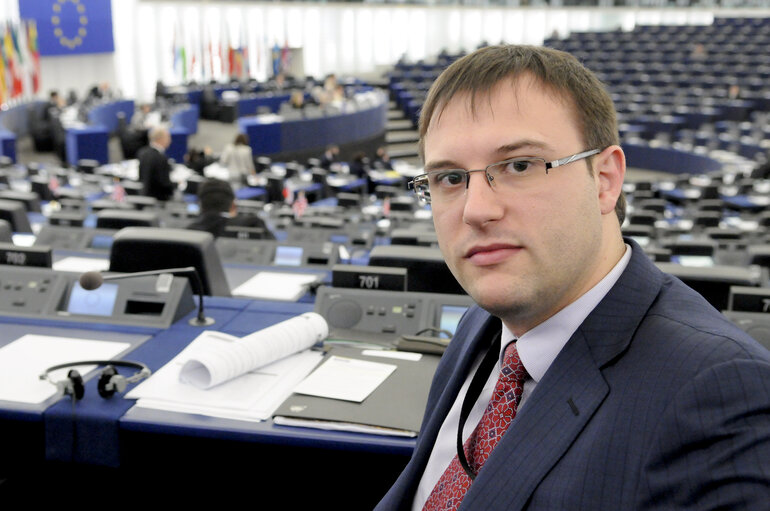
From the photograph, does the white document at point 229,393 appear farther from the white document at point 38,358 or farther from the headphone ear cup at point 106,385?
the white document at point 38,358

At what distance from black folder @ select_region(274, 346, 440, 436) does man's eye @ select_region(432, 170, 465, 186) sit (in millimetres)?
658

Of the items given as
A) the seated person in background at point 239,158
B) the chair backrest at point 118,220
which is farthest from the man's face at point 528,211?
the seated person in background at point 239,158

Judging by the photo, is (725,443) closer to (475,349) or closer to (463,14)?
(475,349)

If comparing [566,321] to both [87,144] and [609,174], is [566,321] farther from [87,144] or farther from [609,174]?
[87,144]

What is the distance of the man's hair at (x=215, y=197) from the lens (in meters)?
5.02

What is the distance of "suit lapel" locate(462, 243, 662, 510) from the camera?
3.22 feet

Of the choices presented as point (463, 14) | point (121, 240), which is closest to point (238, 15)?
point (463, 14)

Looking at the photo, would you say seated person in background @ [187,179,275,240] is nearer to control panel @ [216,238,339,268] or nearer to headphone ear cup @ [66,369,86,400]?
control panel @ [216,238,339,268]

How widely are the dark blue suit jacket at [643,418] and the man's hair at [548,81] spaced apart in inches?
7.8

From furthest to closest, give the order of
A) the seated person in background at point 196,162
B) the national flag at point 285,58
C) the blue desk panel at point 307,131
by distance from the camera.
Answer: the national flag at point 285,58 → the blue desk panel at point 307,131 → the seated person in background at point 196,162

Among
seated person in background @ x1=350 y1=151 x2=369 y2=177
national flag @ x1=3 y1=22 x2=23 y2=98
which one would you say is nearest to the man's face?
seated person in background @ x1=350 y1=151 x2=369 y2=177

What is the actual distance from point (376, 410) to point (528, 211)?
0.77m

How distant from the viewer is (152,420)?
5.52ft

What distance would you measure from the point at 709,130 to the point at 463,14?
1286cm
